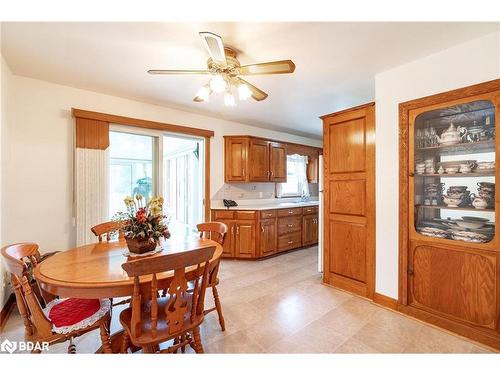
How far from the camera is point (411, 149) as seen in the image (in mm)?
2209

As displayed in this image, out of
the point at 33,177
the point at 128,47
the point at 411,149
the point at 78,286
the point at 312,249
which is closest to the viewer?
the point at 78,286

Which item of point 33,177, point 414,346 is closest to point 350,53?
point 414,346

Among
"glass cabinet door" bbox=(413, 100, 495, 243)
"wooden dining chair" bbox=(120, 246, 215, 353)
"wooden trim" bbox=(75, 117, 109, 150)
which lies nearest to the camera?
"wooden dining chair" bbox=(120, 246, 215, 353)

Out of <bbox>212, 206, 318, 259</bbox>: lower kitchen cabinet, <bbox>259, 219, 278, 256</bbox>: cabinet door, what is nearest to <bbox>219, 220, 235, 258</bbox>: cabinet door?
<bbox>212, 206, 318, 259</bbox>: lower kitchen cabinet

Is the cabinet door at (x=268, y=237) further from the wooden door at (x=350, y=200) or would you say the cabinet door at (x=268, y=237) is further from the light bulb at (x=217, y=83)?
the light bulb at (x=217, y=83)

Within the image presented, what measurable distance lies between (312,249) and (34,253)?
4125 millimetres

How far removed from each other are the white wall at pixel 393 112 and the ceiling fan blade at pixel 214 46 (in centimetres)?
172

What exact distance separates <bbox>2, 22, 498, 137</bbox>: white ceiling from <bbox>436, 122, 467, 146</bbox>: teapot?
0.70 metres

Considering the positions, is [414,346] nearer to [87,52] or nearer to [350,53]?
[350,53]

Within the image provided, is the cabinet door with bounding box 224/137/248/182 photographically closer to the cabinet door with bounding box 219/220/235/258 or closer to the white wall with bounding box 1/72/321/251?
the cabinet door with bounding box 219/220/235/258

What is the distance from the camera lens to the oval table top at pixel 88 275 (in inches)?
49.1

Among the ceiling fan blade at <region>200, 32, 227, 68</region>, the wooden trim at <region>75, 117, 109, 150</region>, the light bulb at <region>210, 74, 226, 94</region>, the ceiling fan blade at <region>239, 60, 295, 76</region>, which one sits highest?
the ceiling fan blade at <region>200, 32, 227, 68</region>

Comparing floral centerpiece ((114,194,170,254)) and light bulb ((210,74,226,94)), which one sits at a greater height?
light bulb ((210,74,226,94))

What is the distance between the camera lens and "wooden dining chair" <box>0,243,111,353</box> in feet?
4.15
